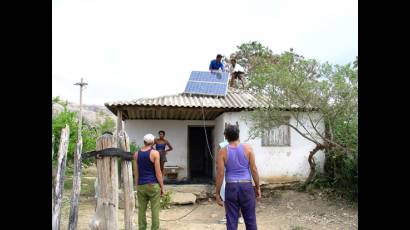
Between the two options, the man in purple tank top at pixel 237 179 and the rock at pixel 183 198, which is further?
the rock at pixel 183 198

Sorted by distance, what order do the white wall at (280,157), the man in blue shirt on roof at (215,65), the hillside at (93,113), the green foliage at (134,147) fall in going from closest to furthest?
1. the white wall at (280,157)
2. the green foliage at (134,147)
3. the man in blue shirt on roof at (215,65)
4. the hillside at (93,113)

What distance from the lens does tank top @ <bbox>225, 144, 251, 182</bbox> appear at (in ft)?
15.0

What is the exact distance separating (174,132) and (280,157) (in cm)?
407

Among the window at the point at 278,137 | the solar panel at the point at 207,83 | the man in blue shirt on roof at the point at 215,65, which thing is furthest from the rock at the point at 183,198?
the man in blue shirt on roof at the point at 215,65

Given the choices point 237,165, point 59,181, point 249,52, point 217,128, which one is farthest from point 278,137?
point 249,52

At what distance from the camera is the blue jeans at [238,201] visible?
14.9 ft

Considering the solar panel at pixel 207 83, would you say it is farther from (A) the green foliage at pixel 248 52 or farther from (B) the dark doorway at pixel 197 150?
(A) the green foliage at pixel 248 52

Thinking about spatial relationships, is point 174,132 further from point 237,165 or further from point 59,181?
point 237,165

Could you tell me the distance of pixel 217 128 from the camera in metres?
13.1

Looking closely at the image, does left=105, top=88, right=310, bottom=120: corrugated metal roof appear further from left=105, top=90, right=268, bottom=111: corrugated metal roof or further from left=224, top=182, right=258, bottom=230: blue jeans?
left=224, top=182, right=258, bottom=230: blue jeans
